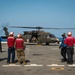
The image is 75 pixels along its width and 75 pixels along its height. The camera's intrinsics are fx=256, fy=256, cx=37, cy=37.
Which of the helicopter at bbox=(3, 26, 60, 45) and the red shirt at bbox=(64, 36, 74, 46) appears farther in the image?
the helicopter at bbox=(3, 26, 60, 45)

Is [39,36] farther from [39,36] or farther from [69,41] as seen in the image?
[69,41]

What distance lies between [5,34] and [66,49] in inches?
1304

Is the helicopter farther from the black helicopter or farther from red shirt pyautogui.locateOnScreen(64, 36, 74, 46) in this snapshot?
red shirt pyautogui.locateOnScreen(64, 36, 74, 46)

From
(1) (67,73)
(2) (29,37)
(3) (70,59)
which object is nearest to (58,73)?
(1) (67,73)

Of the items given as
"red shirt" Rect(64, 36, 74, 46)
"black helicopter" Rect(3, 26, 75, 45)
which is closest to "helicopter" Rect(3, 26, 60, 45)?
"black helicopter" Rect(3, 26, 75, 45)

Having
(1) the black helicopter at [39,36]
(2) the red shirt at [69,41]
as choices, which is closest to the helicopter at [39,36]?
(1) the black helicopter at [39,36]

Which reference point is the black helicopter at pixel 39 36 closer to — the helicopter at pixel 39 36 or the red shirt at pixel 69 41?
the helicopter at pixel 39 36

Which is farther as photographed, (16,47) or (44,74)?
(16,47)

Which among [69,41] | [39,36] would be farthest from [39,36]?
[69,41]

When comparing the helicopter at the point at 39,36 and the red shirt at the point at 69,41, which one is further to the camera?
the helicopter at the point at 39,36

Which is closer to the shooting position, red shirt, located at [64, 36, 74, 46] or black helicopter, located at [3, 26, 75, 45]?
red shirt, located at [64, 36, 74, 46]

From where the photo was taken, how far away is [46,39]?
145ft

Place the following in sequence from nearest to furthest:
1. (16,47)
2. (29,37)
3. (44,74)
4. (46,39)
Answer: (44,74)
(16,47)
(46,39)
(29,37)

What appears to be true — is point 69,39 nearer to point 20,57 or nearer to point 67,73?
point 20,57
